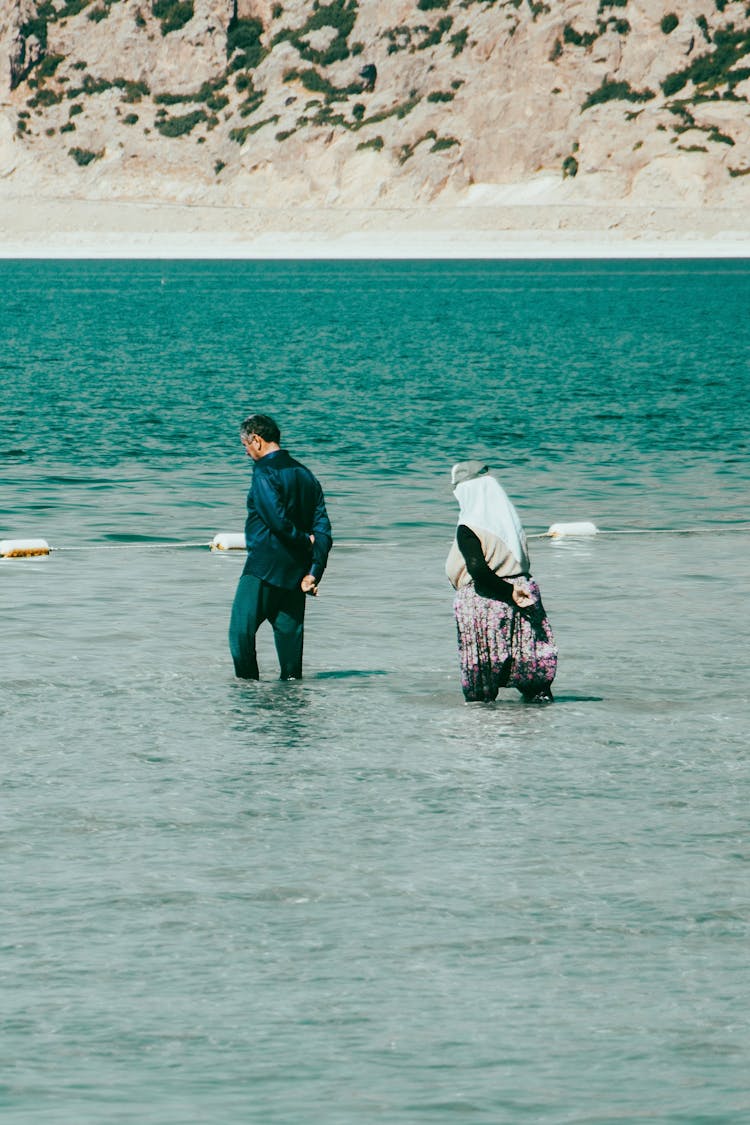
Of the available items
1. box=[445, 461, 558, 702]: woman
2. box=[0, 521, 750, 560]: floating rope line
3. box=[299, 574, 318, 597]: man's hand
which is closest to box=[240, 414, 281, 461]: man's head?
box=[299, 574, 318, 597]: man's hand

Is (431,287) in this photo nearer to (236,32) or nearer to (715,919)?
(236,32)

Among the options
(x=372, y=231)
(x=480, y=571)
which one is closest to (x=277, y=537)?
(x=480, y=571)

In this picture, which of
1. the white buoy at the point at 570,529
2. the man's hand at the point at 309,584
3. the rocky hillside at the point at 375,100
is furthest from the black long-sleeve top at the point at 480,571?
the rocky hillside at the point at 375,100

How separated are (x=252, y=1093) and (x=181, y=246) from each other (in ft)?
533

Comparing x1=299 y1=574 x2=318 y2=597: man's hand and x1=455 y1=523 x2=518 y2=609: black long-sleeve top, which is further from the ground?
x1=455 y1=523 x2=518 y2=609: black long-sleeve top

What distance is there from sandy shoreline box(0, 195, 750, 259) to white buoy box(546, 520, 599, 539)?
129784 millimetres

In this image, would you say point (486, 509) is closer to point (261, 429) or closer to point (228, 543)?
point (261, 429)

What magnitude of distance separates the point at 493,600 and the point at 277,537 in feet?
4.26

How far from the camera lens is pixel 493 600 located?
1059 cm

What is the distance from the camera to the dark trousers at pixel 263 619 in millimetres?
11320

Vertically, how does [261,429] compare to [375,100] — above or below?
below

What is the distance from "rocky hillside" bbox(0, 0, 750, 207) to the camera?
154375 millimetres

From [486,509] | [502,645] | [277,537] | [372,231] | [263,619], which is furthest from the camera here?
[372,231]

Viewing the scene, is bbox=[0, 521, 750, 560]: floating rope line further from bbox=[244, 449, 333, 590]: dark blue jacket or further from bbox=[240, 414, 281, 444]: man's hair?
bbox=[240, 414, 281, 444]: man's hair
